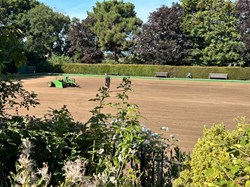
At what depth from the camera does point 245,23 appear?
128 ft

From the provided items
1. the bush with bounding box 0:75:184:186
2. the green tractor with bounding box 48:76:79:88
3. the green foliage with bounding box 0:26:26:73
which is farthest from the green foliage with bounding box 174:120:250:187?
the green tractor with bounding box 48:76:79:88

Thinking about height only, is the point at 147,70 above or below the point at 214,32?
below

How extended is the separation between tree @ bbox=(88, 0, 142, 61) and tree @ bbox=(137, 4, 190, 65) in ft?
19.5

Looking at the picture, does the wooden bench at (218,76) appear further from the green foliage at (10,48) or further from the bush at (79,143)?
the green foliage at (10,48)

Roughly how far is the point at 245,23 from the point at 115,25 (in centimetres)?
1945

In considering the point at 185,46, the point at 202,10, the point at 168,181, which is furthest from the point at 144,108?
the point at 202,10

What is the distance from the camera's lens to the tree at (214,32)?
38781 mm

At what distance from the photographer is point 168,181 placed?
3.08 metres

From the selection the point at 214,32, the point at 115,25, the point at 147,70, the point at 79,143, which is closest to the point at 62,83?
the point at 147,70

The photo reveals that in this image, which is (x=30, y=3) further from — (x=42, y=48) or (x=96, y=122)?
(x=96, y=122)

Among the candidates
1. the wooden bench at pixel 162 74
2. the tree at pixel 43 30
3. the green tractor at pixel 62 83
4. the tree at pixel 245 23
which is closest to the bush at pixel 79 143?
the green tractor at pixel 62 83

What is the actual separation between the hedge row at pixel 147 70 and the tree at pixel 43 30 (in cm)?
634

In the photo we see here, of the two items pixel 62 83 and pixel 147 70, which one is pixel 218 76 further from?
pixel 62 83

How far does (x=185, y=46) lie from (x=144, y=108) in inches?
1114
